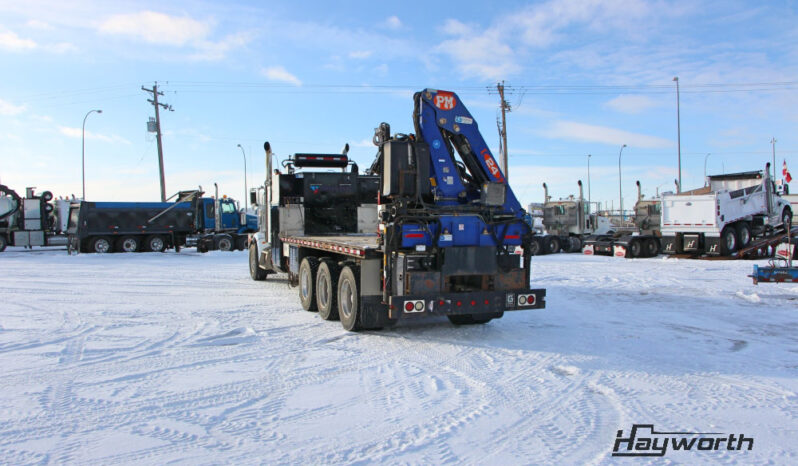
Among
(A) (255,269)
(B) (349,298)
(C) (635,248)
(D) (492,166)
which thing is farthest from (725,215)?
(B) (349,298)

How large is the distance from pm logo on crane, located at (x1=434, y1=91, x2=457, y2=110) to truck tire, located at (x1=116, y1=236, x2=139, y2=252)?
26.0m

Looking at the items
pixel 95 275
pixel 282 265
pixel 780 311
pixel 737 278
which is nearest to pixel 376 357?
pixel 282 265

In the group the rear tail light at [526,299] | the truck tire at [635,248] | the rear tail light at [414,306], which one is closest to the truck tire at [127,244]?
the truck tire at [635,248]

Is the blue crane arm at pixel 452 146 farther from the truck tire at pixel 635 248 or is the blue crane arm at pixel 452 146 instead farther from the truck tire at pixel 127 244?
the truck tire at pixel 127 244

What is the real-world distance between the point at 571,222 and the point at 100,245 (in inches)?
944

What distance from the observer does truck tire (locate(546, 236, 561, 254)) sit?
27692mm

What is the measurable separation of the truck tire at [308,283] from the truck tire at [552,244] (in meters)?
19.3

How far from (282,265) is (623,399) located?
9.29 m

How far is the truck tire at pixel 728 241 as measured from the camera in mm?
21734

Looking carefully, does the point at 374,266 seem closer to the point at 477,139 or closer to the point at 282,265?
the point at 477,139

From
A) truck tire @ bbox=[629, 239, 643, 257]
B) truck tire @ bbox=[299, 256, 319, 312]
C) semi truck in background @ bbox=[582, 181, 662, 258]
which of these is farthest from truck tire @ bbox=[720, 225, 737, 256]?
truck tire @ bbox=[299, 256, 319, 312]

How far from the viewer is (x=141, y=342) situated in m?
7.61

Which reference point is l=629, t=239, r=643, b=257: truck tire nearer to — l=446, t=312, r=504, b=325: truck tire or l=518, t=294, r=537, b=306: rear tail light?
l=446, t=312, r=504, b=325: truck tire

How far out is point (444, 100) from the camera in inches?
326
